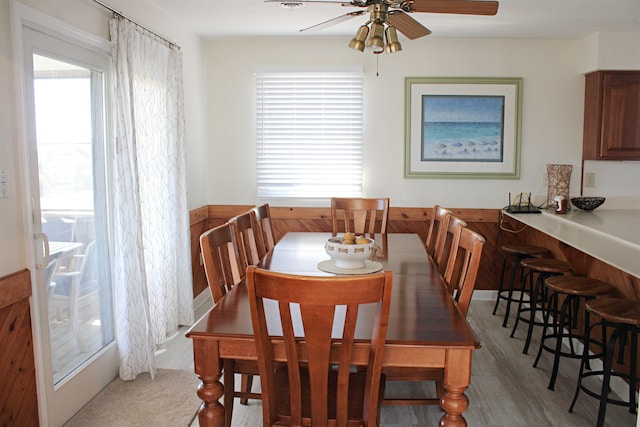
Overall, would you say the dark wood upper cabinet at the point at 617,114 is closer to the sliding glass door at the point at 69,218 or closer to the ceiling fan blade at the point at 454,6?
the ceiling fan blade at the point at 454,6

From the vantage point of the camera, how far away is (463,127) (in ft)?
15.4

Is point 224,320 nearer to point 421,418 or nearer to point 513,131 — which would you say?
point 421,418

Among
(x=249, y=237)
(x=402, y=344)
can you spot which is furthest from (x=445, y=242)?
(x=402, y=344)

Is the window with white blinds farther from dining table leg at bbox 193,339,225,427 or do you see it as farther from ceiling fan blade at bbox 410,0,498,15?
dining table leg at bbox 193,339,225,427

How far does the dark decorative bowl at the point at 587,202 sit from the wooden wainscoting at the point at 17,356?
410cm

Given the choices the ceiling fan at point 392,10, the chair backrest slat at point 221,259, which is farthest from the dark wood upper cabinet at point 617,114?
the chair backrest slat at point 221,259

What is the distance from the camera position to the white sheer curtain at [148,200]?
302 cm

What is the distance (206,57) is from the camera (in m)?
4.79

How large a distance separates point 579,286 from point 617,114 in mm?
2150

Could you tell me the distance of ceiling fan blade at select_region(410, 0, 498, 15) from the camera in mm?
2492

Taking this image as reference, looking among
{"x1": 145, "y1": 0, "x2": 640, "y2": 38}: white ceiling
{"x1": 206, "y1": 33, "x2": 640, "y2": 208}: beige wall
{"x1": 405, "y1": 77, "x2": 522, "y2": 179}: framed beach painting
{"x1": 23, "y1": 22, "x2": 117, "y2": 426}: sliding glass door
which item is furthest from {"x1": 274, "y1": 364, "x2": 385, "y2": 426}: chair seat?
{"x1": 405, "y1": 77, "x2": 522, "y2": 179}: framed beach painting

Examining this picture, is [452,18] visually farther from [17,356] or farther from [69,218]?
[17,356]

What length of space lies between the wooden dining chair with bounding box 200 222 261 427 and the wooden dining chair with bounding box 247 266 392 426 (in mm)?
385

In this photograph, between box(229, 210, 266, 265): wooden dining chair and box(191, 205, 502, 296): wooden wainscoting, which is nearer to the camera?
box(229, 210, 266, 265): wooden dining chair
